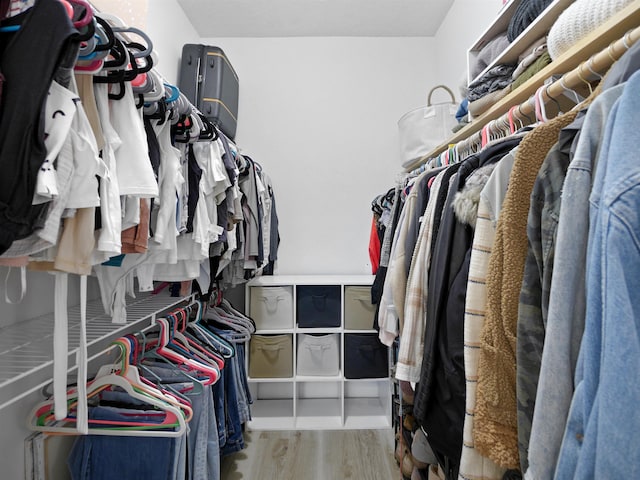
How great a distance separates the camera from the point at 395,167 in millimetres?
2885

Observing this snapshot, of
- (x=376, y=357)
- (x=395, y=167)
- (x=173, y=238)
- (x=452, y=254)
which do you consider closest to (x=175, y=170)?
(x=173, y=238)

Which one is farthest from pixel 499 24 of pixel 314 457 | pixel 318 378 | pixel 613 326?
pixel 314 457

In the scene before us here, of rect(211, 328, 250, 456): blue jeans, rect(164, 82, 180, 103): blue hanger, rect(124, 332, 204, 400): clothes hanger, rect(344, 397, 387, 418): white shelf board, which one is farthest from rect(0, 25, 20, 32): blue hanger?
rect(344, 397, 387, 418): white shelf board

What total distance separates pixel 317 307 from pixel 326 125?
147cm

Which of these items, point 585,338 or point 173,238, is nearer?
point 585,338

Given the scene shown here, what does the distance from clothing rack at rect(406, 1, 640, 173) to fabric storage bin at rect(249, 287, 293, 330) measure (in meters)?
1.69

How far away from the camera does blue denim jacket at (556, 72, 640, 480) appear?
421 mm

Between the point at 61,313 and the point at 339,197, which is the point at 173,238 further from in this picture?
the point at 339,197

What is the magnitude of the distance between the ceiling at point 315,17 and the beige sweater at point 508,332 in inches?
91.0

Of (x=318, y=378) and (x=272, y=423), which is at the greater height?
(x=318, y=378)

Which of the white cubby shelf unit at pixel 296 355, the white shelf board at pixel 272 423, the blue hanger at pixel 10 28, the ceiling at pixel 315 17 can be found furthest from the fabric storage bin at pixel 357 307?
the blue hanger at pixel 10 28

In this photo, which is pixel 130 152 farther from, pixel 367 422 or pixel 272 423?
pixel 367 422

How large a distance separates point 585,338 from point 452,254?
0.50 meters

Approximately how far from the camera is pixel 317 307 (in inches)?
95.9
